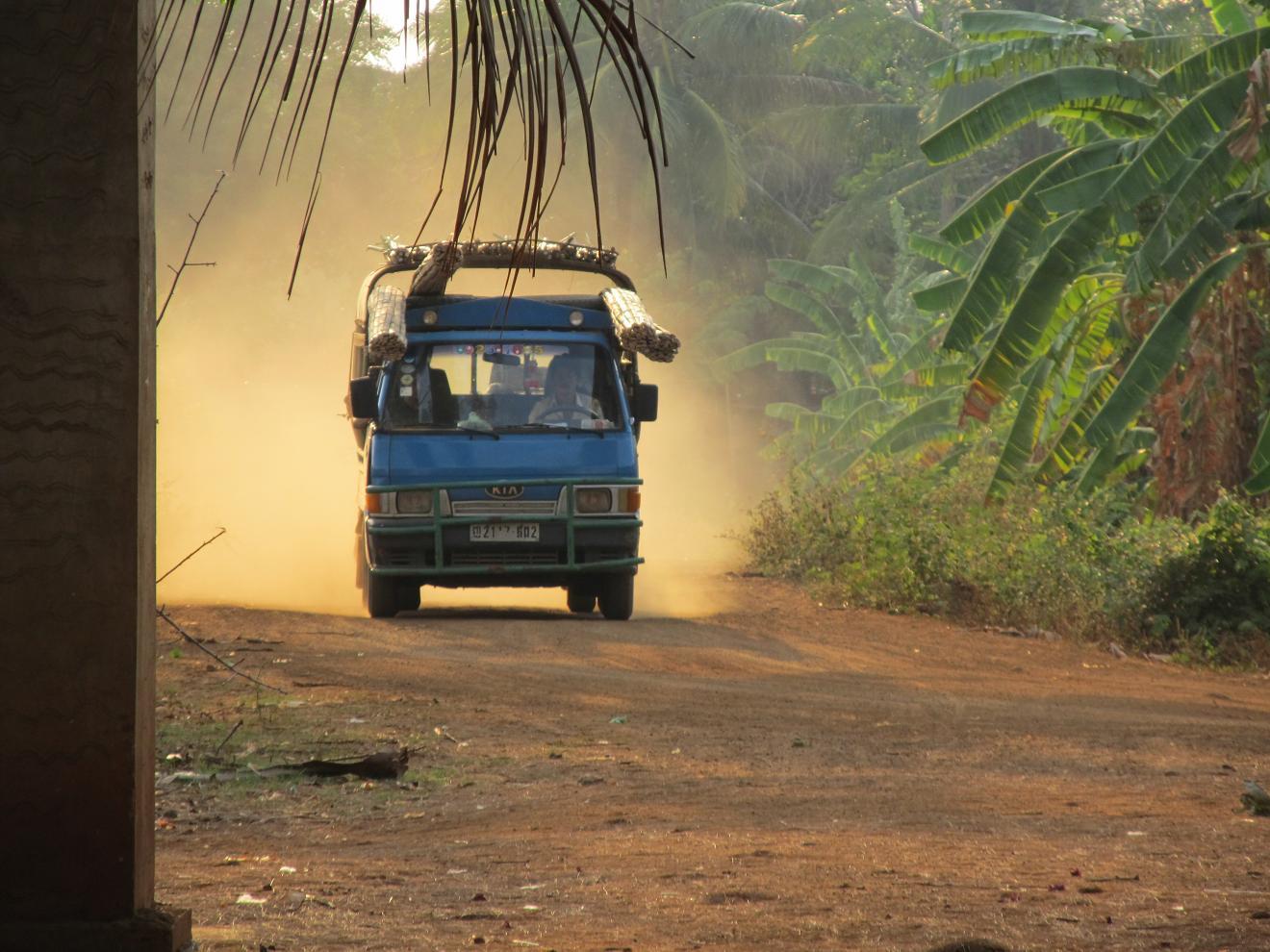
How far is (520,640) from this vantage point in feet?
39.3

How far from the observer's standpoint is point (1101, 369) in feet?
60.1

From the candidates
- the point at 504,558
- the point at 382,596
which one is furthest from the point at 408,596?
the point at 504,558

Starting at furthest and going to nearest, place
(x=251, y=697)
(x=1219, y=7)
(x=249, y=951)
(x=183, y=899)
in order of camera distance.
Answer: (x=1219, y=7)
(x=251, y=697)
(x=183, y=899)
(x=249, y=951)

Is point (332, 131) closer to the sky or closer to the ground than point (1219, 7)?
closer to the sky

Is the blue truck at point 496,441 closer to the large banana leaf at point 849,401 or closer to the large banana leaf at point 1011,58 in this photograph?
the large banana leaf at point 1011,58

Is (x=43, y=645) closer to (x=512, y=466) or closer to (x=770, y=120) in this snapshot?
(x=512, y=466)

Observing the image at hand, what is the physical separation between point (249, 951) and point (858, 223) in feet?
133

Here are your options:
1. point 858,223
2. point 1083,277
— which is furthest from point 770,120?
point 1083,277

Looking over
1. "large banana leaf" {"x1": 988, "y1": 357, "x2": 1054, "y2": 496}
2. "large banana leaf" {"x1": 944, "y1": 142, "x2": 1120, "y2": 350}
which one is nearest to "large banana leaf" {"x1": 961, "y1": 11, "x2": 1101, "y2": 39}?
"large banana leaf" {"x1": 944, "y1": 142, "x2": 1120, "y2": 350}

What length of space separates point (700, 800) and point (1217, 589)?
341 inches

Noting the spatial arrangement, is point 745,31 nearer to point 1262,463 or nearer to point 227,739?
point 1262,463

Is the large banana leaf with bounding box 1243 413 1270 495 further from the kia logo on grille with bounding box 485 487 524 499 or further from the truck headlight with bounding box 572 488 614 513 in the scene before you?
the kia logo on grille with bounding box 485 487 524 499

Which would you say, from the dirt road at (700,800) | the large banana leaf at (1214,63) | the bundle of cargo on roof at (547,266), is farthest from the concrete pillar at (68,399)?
the large banana leaf at (1214,63)

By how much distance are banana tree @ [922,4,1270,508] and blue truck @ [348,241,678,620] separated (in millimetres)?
3216
